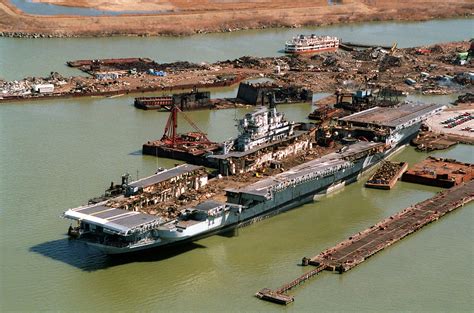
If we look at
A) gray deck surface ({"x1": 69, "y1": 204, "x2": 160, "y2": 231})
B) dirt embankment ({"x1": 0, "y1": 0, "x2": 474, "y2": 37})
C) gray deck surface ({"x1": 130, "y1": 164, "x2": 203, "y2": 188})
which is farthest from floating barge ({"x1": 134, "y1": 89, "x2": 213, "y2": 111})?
dirt embankment ({"x1": 0, "y1": 0, "x2": 474, "y2": 37})

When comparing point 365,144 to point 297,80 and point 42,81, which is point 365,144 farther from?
point 42,81

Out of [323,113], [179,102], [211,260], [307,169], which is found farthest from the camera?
[179,102]

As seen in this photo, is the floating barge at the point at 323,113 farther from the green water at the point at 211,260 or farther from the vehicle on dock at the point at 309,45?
the vehicle on dock at the point at 309,45

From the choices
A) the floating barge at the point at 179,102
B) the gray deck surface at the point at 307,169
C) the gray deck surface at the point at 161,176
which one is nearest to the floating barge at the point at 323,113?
the floating barge at the point at 179,102

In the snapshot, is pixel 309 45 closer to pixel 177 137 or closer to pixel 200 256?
pixel 177 137

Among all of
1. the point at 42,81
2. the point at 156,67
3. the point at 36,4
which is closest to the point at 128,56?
the point at 156,67

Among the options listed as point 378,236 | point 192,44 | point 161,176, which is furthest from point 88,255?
point 192,44
